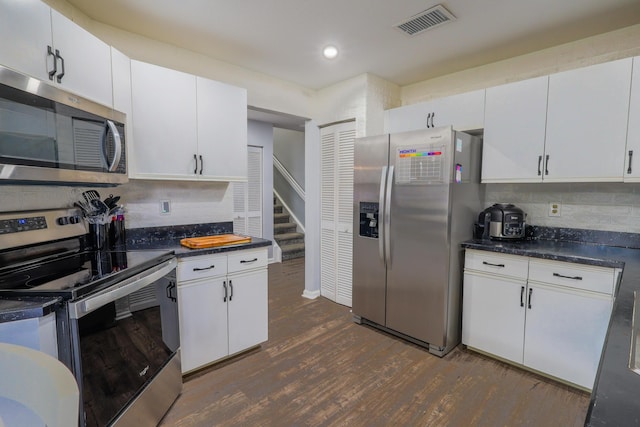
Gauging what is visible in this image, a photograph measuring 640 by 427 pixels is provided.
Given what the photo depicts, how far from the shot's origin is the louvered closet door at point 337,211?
3.37 m

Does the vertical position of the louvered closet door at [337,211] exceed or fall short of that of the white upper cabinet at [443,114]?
it falls short

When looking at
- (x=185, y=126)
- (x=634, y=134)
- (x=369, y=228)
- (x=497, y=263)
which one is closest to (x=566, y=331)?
(x=497, y=263)

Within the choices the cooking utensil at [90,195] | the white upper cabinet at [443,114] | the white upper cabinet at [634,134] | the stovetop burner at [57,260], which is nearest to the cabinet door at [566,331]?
the white upper cabinet at [634,134]

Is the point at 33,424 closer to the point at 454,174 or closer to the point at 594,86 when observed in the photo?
the point at 454,174

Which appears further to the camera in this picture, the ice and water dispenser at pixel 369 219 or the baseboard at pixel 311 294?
the baseboard at pixel 311 294

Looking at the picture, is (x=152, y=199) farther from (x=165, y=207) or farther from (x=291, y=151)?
(x=291, y=151)

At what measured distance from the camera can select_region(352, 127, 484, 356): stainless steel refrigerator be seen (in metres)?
2.39

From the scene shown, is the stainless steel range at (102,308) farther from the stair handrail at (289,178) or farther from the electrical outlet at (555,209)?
the stair handrail at (289,178)

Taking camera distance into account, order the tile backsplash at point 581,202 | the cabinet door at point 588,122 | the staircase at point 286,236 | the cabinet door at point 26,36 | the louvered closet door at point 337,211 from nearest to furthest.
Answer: the cabinet door at point 26,36 < the cabinet door at point 588,122 < the tile backsplash at point 581,202 < the louvered closet door at point 337,211 < the staircase at point 286,236

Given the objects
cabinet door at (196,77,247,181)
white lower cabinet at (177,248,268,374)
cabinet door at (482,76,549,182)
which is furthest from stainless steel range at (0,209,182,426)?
cabinet door at (482,76,549,182)

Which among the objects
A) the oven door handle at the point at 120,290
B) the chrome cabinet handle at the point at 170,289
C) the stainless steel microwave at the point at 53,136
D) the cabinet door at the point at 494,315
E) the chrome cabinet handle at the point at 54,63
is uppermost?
the chrome cabinet handle at the point at 54,63

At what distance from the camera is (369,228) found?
2904mm

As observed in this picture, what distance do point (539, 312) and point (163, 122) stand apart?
10.0 feet

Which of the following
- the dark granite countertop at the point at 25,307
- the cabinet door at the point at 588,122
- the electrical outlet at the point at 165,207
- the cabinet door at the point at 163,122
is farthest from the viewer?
the electrical outlet at the point at 165,207
